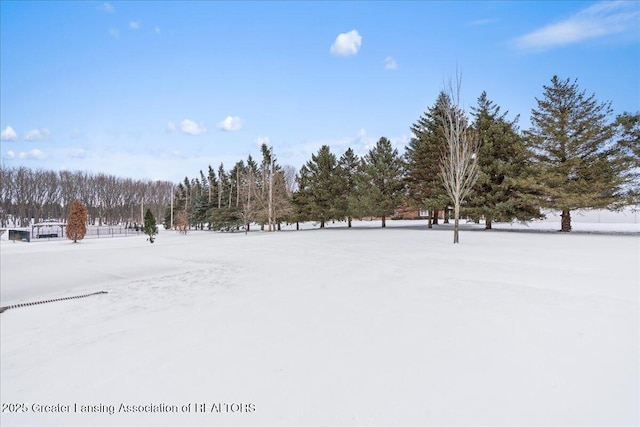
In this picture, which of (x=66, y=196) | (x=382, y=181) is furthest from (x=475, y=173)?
(x=66, y=196)

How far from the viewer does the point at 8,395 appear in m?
3.82

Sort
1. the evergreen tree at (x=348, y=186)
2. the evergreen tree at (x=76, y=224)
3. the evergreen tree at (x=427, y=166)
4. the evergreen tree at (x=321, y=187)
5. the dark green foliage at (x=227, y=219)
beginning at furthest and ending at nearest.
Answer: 1. the dark green foliage at (x=227, y=219)
2. the evergreen tree at (x=321, y=187)
3. the evergreen tree at (x=348, y=186)
4. the evergreen tree at (x=76, y=224)
5. the evergreen tree at (x=427, y=166)

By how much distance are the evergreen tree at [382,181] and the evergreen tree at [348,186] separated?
1540mm

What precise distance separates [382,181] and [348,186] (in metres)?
5.32

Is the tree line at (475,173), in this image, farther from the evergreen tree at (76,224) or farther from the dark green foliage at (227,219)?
the evergreen tree at (76,224)

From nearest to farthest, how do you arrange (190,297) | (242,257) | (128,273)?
(190,297), (128,273), (242,257)

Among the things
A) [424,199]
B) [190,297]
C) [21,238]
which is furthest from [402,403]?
[21,238]

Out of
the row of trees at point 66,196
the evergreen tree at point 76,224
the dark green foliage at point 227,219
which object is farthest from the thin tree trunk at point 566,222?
the row of trees at point 66,196

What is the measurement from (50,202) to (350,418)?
290ft

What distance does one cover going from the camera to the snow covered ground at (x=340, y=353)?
2994mm

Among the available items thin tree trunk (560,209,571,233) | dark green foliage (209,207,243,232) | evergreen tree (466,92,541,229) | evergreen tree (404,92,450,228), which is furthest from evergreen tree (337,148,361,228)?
thin tree trunk (560,209,571,233)

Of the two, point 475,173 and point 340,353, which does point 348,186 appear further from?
point 340,353

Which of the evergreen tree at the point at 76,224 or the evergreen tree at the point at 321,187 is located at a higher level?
the evergreen tree at the point at 321,187

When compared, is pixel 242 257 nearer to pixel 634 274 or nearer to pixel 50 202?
pixel 634 274
